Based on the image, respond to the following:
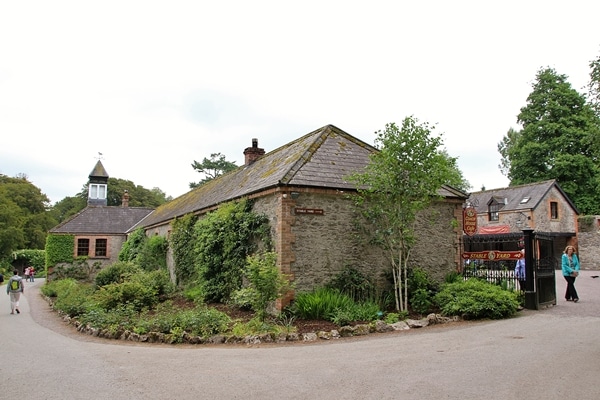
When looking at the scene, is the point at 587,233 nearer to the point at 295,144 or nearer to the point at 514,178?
the point at 514,178

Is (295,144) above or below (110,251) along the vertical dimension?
above

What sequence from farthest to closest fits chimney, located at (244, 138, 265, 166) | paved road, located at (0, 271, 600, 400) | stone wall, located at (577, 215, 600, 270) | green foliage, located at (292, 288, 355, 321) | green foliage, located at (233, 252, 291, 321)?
stone wall, located at (577, 215, 600, 270)
chimney, located at (244, 138, 265, 166)
green foliage, located at (292, 288, 355, 321)
green foliage, located at (233, 252, 291, 321)
paved road, located at (0, 271, 600, 400)

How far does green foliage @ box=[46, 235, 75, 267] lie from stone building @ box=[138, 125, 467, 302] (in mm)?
24682

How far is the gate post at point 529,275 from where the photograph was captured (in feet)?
40.0

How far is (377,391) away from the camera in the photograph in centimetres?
566

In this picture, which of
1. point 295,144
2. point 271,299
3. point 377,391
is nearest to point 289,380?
point 377,391

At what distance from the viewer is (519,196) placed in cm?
3697

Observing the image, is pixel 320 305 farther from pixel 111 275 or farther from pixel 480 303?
pixel 111 275

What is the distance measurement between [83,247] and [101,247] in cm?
132

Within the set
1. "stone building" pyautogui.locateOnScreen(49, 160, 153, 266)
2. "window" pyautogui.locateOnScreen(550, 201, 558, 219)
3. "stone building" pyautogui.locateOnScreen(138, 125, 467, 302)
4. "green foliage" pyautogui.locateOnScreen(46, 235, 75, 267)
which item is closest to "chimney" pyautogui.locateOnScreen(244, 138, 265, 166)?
"stone building" pyautogui.locateOnScreen(138, 125, 467, 302)

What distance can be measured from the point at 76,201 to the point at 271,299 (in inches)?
2747

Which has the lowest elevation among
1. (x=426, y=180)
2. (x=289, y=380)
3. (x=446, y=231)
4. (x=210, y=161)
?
(x=289, y=380)

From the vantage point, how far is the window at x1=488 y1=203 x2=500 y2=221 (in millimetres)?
37750

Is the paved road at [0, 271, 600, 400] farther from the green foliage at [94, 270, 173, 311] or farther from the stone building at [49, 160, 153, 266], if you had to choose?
the stone building at [49, 160, 153, 266]
